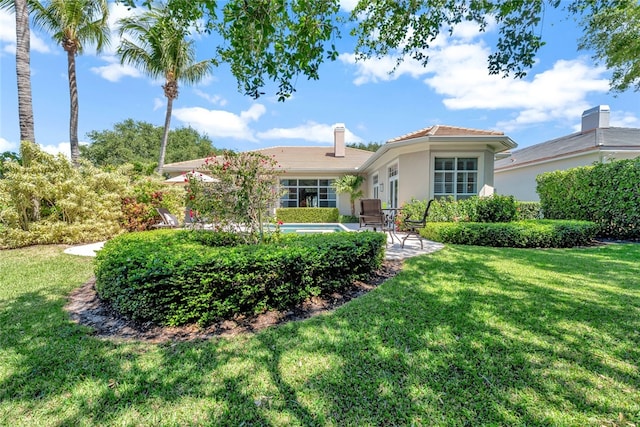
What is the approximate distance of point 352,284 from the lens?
4578 mm

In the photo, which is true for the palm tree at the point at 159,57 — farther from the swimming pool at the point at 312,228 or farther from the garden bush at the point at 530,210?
the garden bush at the point at 530,210

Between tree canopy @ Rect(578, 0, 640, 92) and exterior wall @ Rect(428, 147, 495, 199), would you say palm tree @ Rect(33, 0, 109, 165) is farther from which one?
tree canopy @ Rect(578, 0, 640, 92)

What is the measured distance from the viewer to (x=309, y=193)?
1850 centimetres

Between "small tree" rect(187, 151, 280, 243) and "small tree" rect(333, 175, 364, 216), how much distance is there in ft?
39.2

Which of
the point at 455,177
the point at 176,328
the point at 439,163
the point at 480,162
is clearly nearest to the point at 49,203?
the point at 176,328

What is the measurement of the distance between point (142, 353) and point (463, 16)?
25.4 feet

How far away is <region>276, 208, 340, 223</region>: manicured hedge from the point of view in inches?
674

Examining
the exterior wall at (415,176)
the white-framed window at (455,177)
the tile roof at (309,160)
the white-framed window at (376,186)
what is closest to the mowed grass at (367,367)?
the exterior wall at (415,176)

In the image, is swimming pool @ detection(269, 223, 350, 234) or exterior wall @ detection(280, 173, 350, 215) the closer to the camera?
swimming pool @ detection(269, 223, 350, 234)

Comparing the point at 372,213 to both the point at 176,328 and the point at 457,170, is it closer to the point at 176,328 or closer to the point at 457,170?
the point at 457,170

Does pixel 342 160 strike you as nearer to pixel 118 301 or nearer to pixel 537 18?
pixel 537 18

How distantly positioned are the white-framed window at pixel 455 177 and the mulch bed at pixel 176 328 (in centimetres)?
832

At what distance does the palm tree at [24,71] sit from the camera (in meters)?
8.12

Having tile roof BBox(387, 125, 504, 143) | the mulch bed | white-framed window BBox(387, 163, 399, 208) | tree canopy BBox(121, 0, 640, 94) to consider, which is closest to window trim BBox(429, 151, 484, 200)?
tile roof BBox(387, 125, 504, 143)
